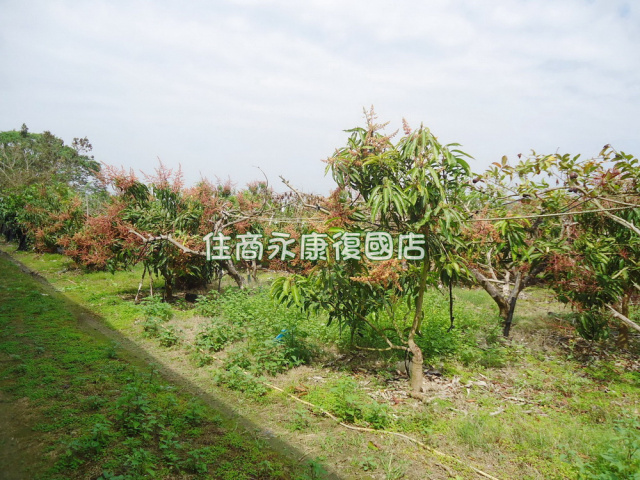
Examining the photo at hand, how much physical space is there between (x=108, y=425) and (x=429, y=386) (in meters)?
3.20

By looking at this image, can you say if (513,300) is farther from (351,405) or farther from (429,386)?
(351,405)

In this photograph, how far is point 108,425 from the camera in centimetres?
301

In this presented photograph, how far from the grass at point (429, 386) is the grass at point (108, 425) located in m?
0.45

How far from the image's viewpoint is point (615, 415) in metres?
3.54

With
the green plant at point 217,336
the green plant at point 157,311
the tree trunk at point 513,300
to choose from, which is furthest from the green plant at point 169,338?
the tree trunk at point 513,300

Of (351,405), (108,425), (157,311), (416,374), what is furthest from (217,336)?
(416,374)

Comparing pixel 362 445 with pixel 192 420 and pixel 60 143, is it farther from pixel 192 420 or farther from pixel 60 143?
pixel 60 143

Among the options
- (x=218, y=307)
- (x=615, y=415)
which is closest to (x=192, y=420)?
(x=218, y=307)

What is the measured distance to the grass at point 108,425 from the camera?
261 cm

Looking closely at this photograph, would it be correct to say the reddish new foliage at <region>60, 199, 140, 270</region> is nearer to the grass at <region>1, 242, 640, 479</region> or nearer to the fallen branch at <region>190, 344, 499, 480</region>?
the grass at <region>1, 242, 640, 479</region>

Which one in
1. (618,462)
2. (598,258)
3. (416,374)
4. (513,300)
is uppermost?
(598,258)

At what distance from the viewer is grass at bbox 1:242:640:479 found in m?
2.93

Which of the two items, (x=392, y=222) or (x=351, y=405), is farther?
(x=392, y=222)

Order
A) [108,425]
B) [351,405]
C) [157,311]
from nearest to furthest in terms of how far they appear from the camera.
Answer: [108,425], [351,405], [157,311]
